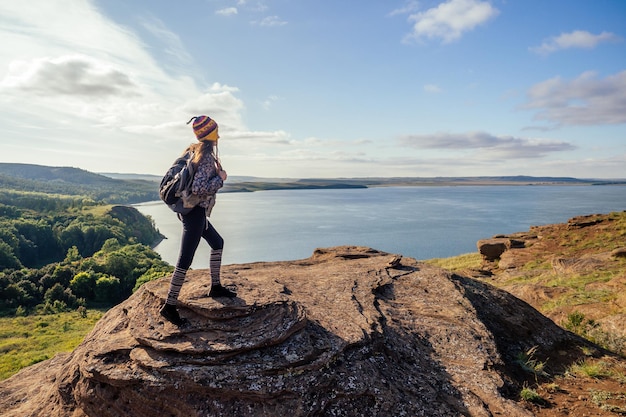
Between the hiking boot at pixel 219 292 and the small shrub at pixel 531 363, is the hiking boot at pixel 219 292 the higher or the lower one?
the higher one

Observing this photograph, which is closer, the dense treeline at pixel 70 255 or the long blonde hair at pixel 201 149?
the long blonde hair at pixel 201 149

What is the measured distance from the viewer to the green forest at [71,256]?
3196 inches

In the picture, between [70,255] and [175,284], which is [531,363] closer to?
[175,284]

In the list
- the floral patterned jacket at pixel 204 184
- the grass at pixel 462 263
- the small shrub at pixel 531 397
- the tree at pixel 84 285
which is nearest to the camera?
the floral patterned jacket at pixel 204 184

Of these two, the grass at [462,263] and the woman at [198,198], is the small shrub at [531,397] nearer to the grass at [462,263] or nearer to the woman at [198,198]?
the woman at [198,198]

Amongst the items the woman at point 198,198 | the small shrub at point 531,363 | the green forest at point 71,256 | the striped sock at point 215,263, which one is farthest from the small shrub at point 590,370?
the green forest at point 71,256

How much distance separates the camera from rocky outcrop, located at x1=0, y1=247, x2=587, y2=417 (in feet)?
19.7

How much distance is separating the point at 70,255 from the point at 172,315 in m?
134

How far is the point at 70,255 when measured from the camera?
4636 inches

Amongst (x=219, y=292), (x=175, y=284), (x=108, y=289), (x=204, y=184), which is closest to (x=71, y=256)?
(x=108, y=289)

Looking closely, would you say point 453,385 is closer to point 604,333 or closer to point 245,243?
point 604,333

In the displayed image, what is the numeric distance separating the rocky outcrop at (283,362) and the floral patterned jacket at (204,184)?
6.35ft

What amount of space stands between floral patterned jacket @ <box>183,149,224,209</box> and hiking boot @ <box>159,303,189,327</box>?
1916 mm

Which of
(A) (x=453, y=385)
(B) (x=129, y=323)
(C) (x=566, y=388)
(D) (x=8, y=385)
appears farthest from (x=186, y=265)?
(C) (x=566, y=388)
